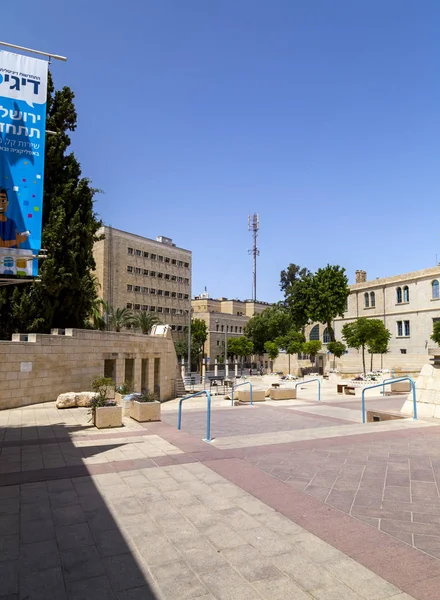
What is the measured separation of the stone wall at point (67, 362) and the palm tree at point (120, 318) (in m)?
25.6

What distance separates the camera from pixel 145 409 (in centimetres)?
1213

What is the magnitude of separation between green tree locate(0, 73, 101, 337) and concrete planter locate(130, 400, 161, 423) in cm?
1173

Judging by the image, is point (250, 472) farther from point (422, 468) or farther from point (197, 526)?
point (422, 468)

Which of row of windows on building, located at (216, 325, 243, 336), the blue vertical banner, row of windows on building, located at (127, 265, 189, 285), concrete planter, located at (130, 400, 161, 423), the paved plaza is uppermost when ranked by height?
row of windows on building, located at (127, 265, 189, 285)

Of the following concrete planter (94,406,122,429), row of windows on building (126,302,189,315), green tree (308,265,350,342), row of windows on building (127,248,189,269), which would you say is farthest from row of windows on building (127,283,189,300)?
concrete planter (94,406,122,429)

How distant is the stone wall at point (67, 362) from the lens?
615 inches

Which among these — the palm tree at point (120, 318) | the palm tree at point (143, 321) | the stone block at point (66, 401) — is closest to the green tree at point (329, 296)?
the palm tree at point (143, 321)

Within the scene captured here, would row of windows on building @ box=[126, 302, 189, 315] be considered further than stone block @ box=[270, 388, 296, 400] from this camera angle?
Yes

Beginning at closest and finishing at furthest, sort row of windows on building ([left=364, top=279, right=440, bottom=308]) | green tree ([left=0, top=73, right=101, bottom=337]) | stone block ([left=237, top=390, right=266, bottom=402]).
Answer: stone block ([left=237, top=390, right=266, bottom=402])
green tree ([left=0, top=73, right=101, bottom=337])
row of windows on building ([left=364, top=279, right=440, bottom=308])

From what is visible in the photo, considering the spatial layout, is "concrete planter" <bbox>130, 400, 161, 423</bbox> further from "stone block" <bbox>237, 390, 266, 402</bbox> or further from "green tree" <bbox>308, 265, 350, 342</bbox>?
"green tree" <bbox>308, 265, 350, 342</bbox>

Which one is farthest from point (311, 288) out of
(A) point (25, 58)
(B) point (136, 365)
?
(A) point (25, 58)

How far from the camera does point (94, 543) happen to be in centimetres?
470

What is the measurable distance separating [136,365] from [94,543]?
64.8 feet

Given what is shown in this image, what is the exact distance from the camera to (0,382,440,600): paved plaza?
3946mm
